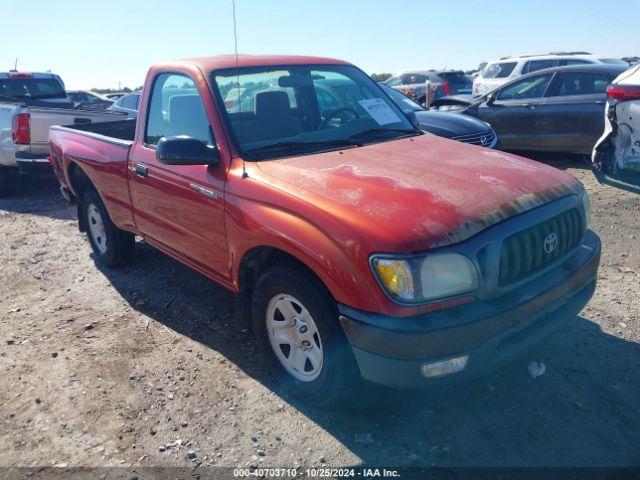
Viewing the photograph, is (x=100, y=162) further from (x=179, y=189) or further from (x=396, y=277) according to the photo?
(x=396, y=277)

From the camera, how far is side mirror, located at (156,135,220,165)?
3.40 m

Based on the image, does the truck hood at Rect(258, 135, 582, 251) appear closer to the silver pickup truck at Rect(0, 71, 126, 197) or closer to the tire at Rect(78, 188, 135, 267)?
the tire at Rect(78, 188, 135, 267)

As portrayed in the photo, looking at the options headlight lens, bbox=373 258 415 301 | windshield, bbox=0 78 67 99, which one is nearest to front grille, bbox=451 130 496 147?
headlight lens, bbox=373 258 415 301

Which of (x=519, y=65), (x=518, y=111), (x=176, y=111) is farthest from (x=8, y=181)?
(x=519, y=65)

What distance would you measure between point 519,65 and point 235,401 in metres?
12.9

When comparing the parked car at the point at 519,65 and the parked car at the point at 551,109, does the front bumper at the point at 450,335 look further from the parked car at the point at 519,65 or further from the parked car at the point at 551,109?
the parked car at the point at 519,65

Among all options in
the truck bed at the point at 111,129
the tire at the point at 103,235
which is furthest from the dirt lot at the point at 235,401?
the truck bed at the point at 111,129

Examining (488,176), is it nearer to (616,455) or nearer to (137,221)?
(616,455)

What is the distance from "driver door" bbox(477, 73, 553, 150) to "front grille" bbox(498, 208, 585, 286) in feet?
21.1

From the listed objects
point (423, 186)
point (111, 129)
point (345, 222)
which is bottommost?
point (345, 222)

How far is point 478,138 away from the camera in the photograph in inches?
296

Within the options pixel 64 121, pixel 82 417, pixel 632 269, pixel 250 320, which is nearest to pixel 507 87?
pixel 632 269

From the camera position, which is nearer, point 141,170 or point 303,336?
point 303,336

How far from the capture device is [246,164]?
344cm
